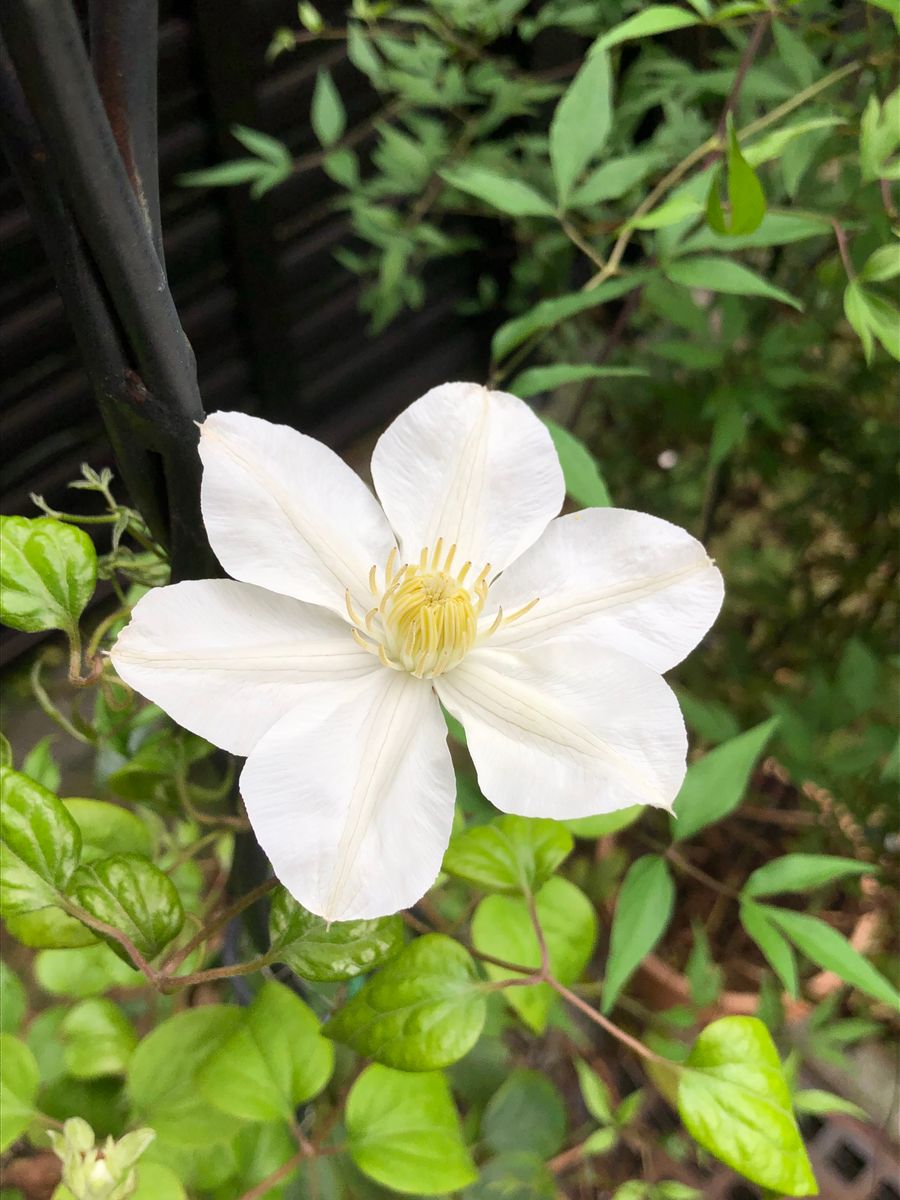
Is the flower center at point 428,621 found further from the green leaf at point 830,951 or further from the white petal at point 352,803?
the green leaf at point 830,951

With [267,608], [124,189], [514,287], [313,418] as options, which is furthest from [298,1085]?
[514,287]

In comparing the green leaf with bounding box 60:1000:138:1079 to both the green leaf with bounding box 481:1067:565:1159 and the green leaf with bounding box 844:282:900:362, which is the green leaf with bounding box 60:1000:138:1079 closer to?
the green leaf with bounding box 481:1067:565:1159

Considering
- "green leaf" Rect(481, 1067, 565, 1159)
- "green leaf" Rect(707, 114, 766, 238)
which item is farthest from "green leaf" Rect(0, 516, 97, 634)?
"green leaf" Rect(481, 1067, 565, 1159)

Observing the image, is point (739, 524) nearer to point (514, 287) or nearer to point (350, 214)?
point (514, 287)

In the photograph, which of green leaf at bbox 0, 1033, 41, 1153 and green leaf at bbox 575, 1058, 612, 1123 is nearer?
green leaf at bbox 0, 1033, 41, 1153

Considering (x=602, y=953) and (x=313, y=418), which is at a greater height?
(x=313, y=418)

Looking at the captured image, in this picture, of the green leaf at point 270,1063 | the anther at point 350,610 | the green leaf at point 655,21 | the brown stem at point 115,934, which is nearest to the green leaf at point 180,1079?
the green leaf at point 270,1063
